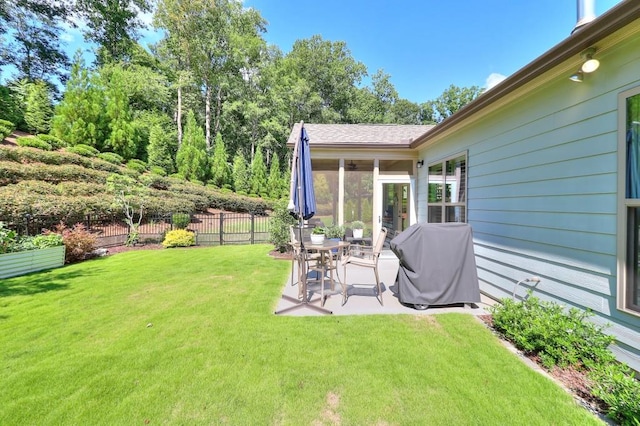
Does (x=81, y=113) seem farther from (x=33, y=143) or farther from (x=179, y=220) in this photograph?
(x=179, y=220)

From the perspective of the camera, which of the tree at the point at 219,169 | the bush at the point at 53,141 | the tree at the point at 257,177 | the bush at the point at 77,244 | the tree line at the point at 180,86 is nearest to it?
the bush at the point at 77,244

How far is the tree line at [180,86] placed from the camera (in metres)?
14.8

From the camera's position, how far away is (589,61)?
2.58 m

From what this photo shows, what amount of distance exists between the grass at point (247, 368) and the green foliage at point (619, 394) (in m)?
0.19

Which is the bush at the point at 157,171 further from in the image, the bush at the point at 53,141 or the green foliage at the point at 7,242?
the green foliage at the point at 7,242

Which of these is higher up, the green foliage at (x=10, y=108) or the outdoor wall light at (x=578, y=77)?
the green foliage at (x=10, y=108)

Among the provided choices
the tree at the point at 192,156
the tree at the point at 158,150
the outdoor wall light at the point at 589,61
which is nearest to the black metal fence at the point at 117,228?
the tree at the point at 158,150

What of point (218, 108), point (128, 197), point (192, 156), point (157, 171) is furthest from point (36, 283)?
point (218, 108)

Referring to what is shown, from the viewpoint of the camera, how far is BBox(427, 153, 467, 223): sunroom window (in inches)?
211

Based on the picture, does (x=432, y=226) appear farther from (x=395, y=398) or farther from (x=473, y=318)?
(x=395, y=398)

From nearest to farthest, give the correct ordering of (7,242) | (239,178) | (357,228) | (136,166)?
(7,242), (357,228), (136,166), (239,178)

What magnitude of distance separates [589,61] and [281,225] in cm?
681

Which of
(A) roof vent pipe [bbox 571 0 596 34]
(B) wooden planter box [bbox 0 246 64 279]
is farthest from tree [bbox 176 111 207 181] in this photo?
(A) roof vent pipe [bbox 571 0 596 34]

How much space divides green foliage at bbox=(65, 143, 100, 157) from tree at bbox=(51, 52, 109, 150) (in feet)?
A: 2.42
